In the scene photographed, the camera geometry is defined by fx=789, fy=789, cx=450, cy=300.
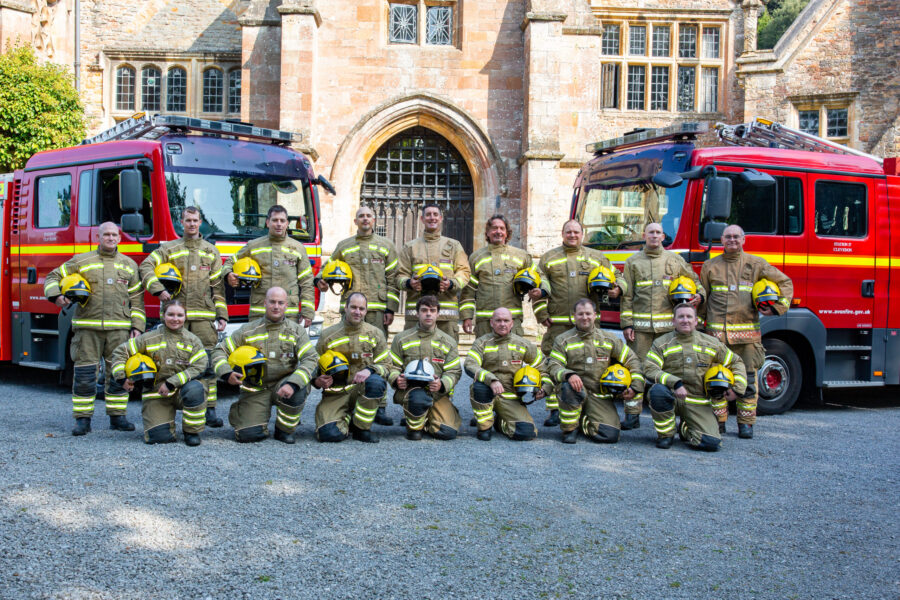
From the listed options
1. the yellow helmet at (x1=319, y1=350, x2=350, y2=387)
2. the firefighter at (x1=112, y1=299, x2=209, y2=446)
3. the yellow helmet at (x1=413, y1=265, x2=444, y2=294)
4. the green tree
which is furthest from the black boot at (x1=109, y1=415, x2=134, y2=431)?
the green tree

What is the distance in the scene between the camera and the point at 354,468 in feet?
18.7

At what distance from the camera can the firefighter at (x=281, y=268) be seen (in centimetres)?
779

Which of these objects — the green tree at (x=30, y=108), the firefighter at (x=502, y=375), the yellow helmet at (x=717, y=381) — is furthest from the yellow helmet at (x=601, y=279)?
the green tree at (x=30, y=108)

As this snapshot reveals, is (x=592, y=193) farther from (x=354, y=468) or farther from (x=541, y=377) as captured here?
(x=354, y=468)

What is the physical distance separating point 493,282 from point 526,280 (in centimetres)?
44

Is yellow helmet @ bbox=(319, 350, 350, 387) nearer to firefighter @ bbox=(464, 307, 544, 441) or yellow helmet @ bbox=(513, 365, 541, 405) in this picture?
firefighter @ bbox=(464, 307, 544, 441)

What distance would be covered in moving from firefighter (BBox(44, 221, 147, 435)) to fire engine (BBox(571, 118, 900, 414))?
4.87m

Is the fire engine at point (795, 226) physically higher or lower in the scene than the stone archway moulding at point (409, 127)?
lower

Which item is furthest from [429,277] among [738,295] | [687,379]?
[738,295]

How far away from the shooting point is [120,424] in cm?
691

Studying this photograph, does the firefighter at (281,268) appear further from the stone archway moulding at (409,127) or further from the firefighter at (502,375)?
the stone archway moulding at (409,127)

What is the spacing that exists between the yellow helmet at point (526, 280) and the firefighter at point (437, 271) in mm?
567

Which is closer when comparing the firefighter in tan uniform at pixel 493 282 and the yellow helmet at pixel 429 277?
the yellow helmet at pixel 429 277

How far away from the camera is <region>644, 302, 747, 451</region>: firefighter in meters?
6.76
